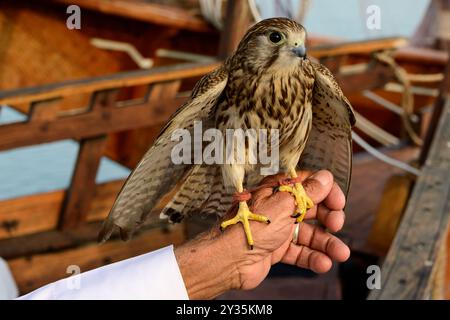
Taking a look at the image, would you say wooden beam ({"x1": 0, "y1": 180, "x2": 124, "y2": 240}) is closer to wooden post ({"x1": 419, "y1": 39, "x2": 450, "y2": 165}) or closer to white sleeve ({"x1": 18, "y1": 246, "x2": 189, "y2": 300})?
wooden post ({"x1": 419, "y1": 39, "x2": 450, "y2": 165})

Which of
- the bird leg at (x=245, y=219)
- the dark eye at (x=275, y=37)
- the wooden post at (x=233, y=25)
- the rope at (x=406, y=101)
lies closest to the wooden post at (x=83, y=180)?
the wooden post at (x=233, y=25)

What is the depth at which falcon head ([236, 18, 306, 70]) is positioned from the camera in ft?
6.45

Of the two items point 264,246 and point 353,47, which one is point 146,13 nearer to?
point 353,47

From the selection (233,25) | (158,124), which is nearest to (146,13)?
(158,124)

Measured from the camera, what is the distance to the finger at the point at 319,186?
2.03m

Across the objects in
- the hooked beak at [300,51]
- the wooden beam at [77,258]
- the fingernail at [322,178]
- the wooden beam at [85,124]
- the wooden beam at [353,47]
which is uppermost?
the hooked beak at [300,51]

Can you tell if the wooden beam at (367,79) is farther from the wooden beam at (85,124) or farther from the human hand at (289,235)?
the human hand at (289,235)

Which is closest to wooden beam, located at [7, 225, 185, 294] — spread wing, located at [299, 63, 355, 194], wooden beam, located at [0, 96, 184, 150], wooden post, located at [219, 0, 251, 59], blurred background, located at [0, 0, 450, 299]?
blurred background, located at [0, 0, 450, 299]

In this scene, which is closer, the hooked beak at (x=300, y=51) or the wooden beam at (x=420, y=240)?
the hooked beak at (x=300, y=51)

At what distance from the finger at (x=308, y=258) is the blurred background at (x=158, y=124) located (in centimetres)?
50

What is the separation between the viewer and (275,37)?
6.59 ft

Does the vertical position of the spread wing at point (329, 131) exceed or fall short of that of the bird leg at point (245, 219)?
it exceeds it

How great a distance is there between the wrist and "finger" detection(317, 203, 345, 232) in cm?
34
